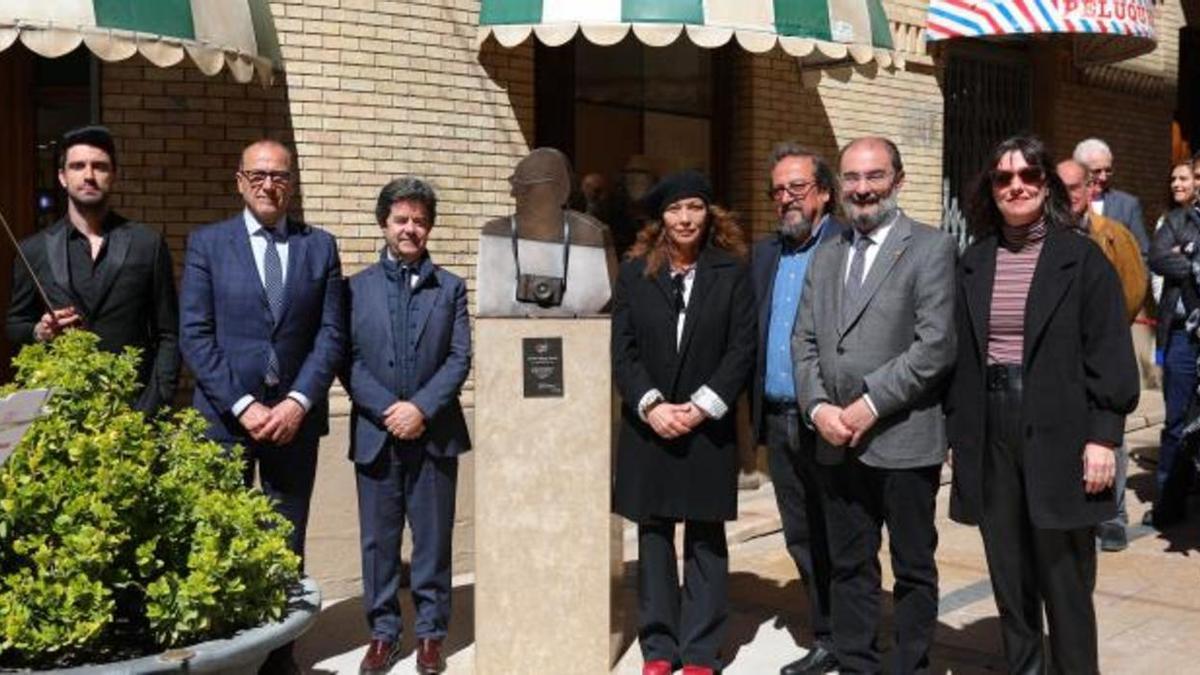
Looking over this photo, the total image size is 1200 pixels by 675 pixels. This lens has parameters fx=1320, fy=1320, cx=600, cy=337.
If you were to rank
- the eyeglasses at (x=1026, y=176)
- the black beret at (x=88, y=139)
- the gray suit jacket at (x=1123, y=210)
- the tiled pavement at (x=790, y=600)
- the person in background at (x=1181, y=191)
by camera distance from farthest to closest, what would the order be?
the gray suit jacket at (x=1123, y=210) → the person in background at (x=1181, y=191) → the tiled pavement at (x=790, y=600) → the black beret at (x=88, y=139) → the eyeglasses at (x=1026, y=176)

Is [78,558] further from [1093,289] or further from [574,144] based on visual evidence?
[574,144]

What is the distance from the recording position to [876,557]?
4770 millimetres

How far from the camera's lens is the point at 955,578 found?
660cm

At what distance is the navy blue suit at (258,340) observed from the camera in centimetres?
479

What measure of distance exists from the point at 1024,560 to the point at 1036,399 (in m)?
0.60

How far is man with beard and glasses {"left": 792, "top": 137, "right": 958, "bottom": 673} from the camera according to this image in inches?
176

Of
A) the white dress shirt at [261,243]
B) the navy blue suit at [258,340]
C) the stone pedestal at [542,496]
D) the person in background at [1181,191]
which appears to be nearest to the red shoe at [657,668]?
the stone pedestal at [542,496]

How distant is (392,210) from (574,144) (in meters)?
3.65

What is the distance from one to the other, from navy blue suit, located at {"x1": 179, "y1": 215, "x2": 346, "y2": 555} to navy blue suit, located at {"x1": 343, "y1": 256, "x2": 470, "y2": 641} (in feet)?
0.59

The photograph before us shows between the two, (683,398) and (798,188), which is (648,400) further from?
(798,188)

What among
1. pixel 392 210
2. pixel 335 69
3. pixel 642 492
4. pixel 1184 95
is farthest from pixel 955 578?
pixel 1184 95

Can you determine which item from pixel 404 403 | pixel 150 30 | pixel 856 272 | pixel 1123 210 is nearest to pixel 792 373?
pixel 856 272

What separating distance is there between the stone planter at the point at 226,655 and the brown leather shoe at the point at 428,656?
1.69 m

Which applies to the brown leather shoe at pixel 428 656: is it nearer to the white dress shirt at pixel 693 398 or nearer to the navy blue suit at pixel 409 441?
the navy blue suit at pixel 409 441
